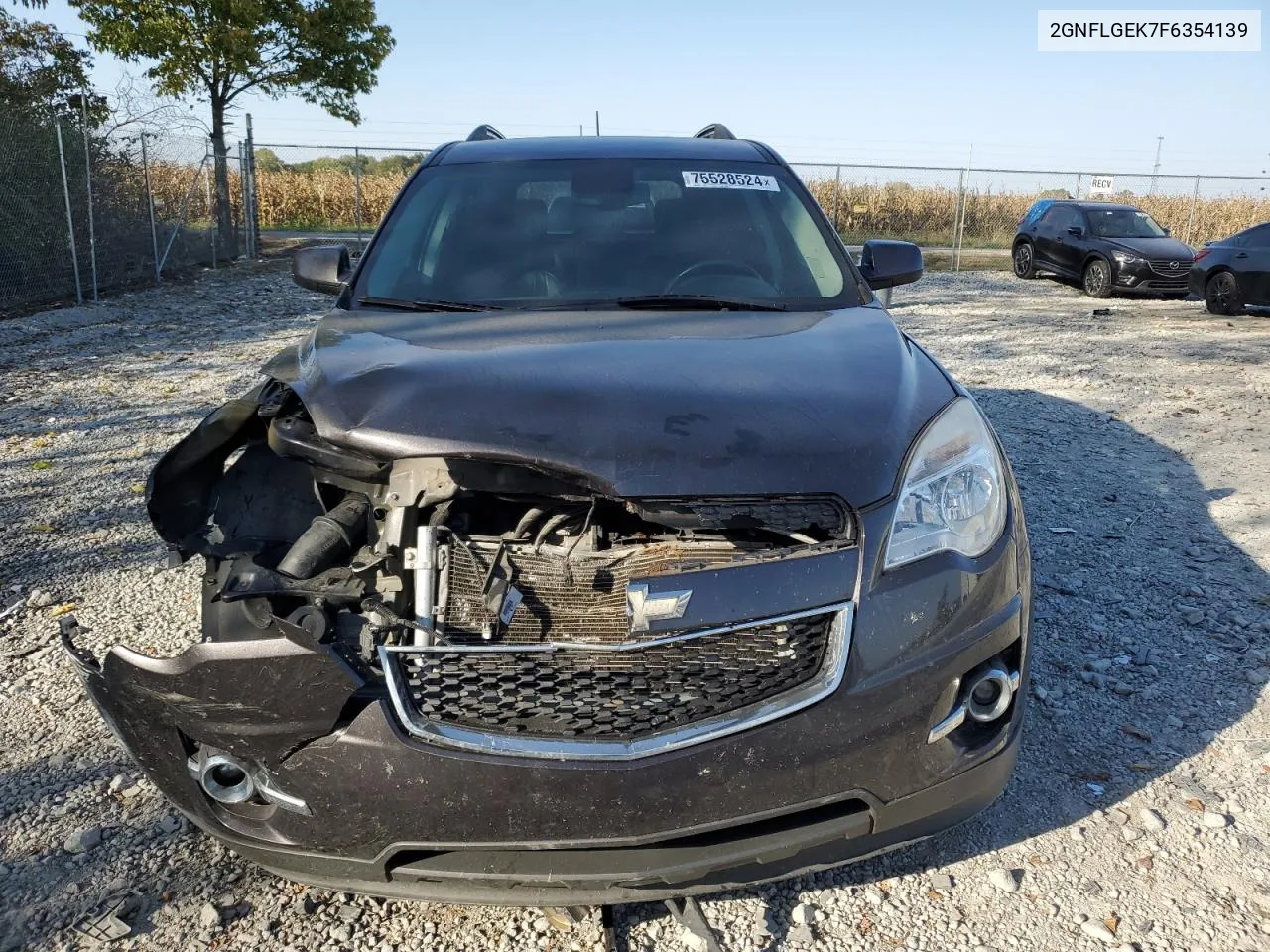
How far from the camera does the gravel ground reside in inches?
89.9

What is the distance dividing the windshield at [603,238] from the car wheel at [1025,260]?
17092 millimetres

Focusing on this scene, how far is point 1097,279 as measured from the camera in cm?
1695

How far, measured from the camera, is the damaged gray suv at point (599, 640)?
192 cm

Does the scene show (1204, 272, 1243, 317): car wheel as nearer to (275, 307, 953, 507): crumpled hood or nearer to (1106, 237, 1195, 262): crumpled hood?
(1106, 237, 1195, 262): crumpled hood

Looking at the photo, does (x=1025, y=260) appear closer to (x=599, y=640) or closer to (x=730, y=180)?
(x=730, y=180)

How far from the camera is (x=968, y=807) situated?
2152 mm

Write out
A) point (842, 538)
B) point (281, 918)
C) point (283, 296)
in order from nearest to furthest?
point (842, 538)
point (281, 918)
point (283, 296)

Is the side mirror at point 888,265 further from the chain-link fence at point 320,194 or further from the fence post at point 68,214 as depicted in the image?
the chain-link fence at point 320,194

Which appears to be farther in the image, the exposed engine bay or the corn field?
the corn field

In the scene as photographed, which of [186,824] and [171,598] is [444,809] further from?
[171,598]

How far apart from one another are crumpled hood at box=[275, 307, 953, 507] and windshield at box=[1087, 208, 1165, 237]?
16567mm

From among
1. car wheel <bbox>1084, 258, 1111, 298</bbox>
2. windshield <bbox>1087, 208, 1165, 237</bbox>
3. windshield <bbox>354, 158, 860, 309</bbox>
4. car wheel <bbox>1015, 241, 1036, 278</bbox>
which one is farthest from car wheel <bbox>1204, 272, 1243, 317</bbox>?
windshield <bbox>354, 158, 860, 309</bbox>

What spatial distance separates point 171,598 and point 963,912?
306 cm

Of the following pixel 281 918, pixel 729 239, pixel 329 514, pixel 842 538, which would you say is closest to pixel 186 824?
pixel 281 918
